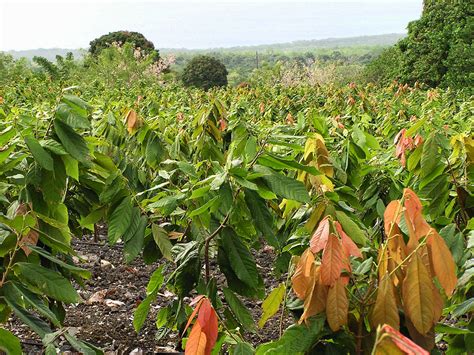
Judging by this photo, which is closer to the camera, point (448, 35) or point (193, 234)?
point (193, 234)

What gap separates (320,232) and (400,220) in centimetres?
14

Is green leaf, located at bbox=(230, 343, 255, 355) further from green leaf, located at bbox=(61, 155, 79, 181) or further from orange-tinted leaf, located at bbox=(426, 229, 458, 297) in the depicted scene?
green leaf, located at bbox=(61, 155, 79, 181)

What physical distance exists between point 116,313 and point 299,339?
2.61 m

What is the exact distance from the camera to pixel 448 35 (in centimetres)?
1627

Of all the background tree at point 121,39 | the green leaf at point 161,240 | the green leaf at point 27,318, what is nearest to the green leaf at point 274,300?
the green leaf at point 27,318

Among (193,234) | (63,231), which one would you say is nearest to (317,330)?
(63,231)

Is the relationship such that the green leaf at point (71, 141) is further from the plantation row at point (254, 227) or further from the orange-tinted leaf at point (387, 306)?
the orange-tinted leaf at point (387, 306)

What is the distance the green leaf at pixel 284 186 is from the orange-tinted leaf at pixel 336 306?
0.53 meters

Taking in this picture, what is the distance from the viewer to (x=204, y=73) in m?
25.0

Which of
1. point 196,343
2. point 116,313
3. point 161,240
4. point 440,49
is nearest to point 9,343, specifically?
point 196,343

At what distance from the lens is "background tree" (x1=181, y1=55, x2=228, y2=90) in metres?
25.0

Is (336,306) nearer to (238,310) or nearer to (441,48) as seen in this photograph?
(238,310)

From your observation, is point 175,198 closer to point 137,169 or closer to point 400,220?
point 400,220

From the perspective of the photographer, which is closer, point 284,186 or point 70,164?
point 284,186
